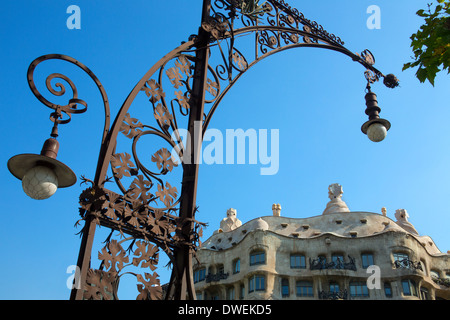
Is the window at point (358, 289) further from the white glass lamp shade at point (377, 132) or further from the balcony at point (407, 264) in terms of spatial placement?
the white glass lamp shade at point (377, 132)

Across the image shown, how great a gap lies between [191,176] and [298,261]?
1615 inches

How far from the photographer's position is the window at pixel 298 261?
143ft

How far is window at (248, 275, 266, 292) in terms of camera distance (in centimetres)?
4166

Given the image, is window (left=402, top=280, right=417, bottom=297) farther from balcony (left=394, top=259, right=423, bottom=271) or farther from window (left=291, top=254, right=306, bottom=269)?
window (left=291, top=254, right=306, bottom=269)

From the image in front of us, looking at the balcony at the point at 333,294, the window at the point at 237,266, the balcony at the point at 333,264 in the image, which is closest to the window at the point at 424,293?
the balcony at the point at 333,264

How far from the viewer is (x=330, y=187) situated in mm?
50781

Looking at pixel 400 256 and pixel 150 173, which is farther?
pixel 400 256

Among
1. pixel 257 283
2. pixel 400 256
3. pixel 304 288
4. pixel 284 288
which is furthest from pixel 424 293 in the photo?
pixel 257 283

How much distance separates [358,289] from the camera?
42062 millimetres

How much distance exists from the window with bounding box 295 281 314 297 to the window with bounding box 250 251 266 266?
4027 millimetres

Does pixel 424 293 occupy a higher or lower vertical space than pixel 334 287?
lower

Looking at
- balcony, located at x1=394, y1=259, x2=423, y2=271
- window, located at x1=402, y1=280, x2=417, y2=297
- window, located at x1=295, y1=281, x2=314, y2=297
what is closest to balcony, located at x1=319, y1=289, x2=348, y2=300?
window, located at x1=295, y1=281, x2=314, y2=297

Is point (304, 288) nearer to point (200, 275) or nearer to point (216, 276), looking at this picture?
point (216, 276)
